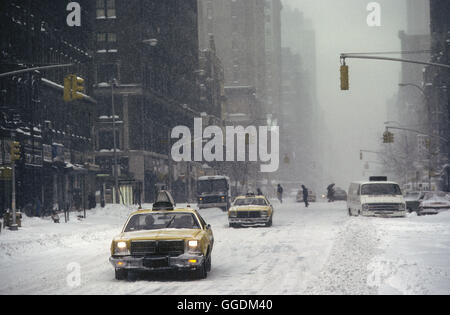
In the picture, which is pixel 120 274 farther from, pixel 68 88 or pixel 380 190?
pixel 380 190

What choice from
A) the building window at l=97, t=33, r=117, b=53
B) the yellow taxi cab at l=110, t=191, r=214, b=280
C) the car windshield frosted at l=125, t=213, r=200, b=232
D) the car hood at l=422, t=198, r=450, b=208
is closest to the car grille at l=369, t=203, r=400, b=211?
the car hood at l=422, t=198, r=450, b=208

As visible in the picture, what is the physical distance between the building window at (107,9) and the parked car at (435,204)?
4847 centimetres

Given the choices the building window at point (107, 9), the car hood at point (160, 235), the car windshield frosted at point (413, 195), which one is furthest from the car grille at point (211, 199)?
the car hood at point (160, 235)

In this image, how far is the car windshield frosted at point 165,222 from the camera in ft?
50.1

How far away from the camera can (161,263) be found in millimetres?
13883

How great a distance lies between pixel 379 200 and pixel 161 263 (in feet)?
76.9

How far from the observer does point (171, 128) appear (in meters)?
95.5

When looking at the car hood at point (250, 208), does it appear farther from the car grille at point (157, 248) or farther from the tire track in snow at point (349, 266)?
the car grille at point (157, 248)

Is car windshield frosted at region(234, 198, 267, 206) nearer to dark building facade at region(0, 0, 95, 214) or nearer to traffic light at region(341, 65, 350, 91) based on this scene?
traffic light at region(341, 65, 350, 91)

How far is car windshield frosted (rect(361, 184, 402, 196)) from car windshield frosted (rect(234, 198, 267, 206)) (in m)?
6.44

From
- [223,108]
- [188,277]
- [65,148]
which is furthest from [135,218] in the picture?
[223,108]

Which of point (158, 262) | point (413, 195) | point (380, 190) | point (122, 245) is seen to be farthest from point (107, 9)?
point (158, 262)

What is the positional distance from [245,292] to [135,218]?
159 inches
